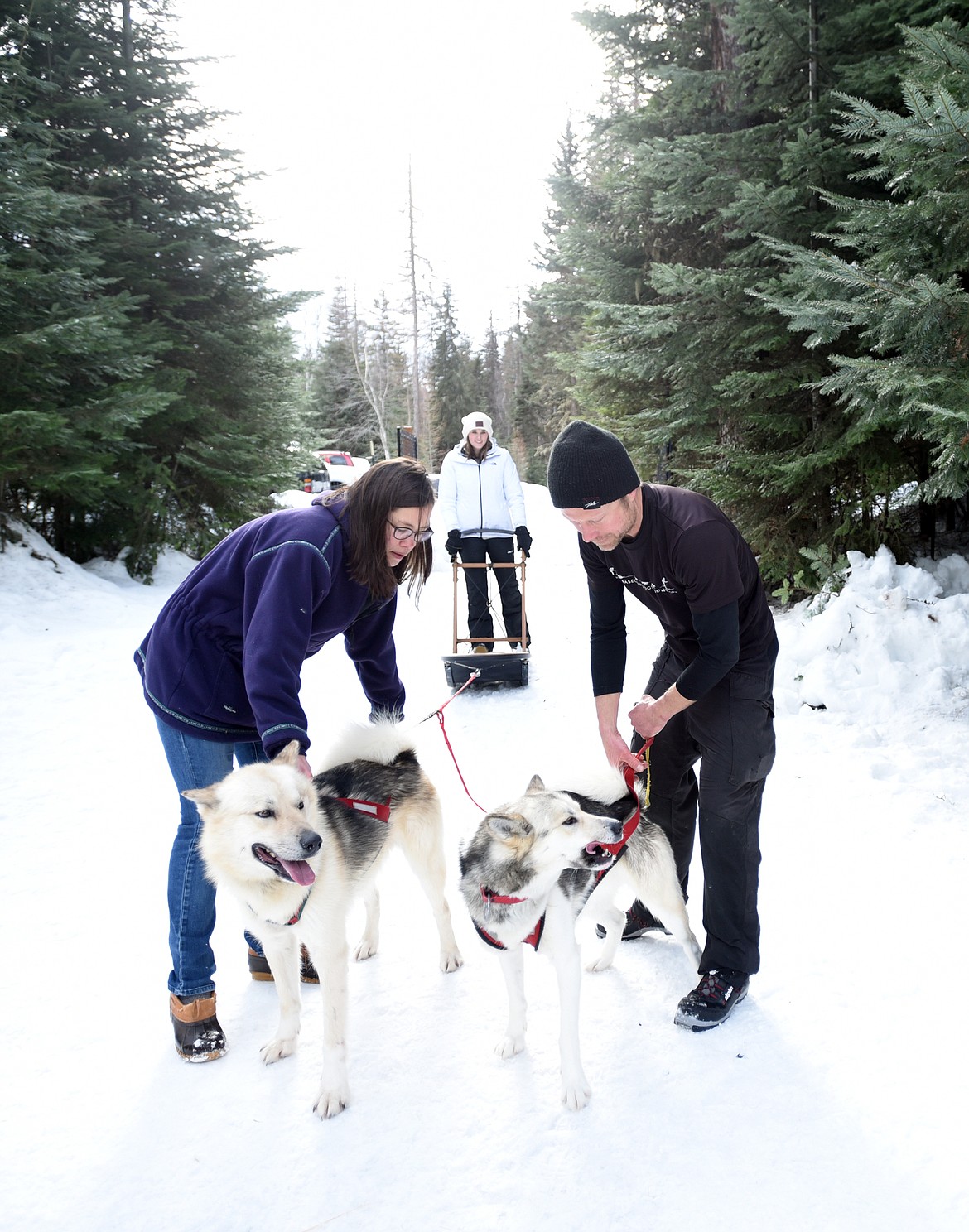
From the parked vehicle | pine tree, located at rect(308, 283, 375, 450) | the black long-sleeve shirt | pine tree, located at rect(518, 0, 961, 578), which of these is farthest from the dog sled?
pine tree, located at rect(308, 283, 375, 450)

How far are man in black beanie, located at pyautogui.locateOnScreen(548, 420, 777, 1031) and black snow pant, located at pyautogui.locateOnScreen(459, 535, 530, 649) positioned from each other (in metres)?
3.83

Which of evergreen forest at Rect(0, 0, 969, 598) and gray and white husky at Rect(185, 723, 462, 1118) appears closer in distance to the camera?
gray and white husky at Rect(185, 723, 462, 1118)

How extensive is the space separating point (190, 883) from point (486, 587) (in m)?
4.54

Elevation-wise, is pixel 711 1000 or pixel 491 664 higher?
pixel 491 664

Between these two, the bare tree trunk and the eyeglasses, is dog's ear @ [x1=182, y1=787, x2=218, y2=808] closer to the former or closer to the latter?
the eyeglasses

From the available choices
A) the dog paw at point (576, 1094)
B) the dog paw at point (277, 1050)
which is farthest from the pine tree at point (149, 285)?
the dog paw at point (576, 1094)

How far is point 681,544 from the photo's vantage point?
7.63 feet

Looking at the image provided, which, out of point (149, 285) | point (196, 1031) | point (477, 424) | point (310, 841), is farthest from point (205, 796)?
point (149, 285)

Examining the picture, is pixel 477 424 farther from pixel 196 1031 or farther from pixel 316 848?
pixel 196 1031

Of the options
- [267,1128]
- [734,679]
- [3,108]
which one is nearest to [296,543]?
[734,679]

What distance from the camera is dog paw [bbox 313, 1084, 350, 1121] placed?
221 cm

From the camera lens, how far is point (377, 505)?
235cm

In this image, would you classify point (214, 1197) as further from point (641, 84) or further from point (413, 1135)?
point (641, 84)

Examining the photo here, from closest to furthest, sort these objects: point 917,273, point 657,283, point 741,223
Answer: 1. point 917,273
2. point 741,223
3. point 657,283
